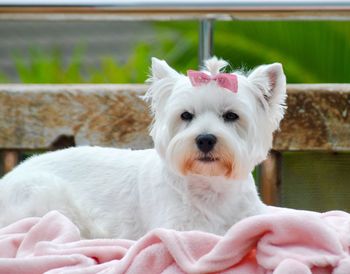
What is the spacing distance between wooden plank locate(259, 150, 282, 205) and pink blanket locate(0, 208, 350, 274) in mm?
1661

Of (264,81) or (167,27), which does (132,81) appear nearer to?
(167,27)

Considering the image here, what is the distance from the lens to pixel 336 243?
2.60 metres

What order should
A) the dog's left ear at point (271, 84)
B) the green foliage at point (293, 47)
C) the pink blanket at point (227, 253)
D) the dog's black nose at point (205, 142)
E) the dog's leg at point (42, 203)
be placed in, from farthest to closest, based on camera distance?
the green foliage at point (293, 47) < the dog's leg at point (42, 203) < the dog's left ear at point (271, 84) < the dog's black nose at point (205, 142) < the pink blanket at point (227, 253)

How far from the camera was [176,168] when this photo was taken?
3.38 m

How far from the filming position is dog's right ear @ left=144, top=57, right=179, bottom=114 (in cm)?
354

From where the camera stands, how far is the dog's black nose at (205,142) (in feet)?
10.8

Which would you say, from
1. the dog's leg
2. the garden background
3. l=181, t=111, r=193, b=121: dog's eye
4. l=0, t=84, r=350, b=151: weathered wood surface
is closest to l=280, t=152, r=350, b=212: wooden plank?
the garden background

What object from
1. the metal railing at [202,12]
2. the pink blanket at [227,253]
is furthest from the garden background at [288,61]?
the pink blanket at [227,253]

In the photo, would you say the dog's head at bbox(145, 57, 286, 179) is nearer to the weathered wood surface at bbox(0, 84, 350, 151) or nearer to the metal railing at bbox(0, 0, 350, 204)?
the weathered wood surface at bbox(0, 84, 350, 151)

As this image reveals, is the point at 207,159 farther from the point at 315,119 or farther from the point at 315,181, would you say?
the point at 315,181

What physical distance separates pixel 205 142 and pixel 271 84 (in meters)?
0.40

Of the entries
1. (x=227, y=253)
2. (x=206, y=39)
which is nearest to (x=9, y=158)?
(x=206, y=39)

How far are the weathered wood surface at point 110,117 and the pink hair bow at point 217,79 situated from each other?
1.13 m

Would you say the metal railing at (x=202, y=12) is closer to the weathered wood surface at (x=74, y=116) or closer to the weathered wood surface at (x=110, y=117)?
the weathered wood surface at (x=110, y=117)
